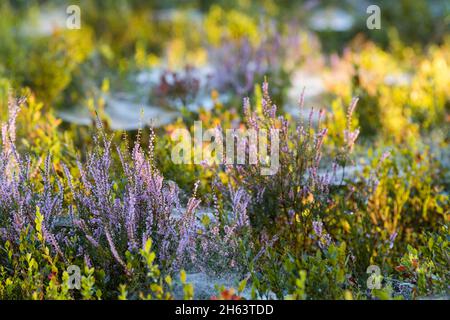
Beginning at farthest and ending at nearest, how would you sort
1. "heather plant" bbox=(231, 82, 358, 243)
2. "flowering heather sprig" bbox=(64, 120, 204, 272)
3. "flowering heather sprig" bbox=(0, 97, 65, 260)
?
1. "heather plant" bbox=(231, 82, 358, 243)
2. "flowering heather sprig" bbox=(0, 97, 65, 260)
3. "flowering heather sprig" bbox=(64, 120, 204, 272)

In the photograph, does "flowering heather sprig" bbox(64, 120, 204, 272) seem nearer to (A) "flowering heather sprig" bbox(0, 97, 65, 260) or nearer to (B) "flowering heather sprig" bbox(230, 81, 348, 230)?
(A) "flowering heather sprig" bbox(0, 97, 65, 260)

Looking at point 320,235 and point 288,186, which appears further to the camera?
point 288,186

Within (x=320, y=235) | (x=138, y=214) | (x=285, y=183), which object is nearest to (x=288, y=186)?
(x=285, y=183)

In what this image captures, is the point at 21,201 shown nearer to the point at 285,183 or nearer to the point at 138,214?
the point at 138,214

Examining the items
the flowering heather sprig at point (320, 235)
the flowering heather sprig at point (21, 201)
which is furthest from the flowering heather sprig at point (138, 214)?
the flowering heather sprig at point (320, 235)

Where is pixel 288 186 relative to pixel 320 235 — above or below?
above

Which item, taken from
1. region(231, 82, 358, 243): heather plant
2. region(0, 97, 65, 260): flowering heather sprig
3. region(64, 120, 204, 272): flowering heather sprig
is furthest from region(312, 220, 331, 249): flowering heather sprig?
region(0, 97, 65, 260): flowering heather sprig

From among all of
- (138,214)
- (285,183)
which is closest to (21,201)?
(138,214)

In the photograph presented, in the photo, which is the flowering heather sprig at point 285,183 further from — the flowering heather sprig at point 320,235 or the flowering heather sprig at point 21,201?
the flowering heather sprig at point 21,201

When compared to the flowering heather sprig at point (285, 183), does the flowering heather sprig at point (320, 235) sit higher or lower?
lower

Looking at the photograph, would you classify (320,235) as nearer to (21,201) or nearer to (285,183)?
(285,183)

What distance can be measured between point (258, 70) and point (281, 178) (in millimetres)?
2772
